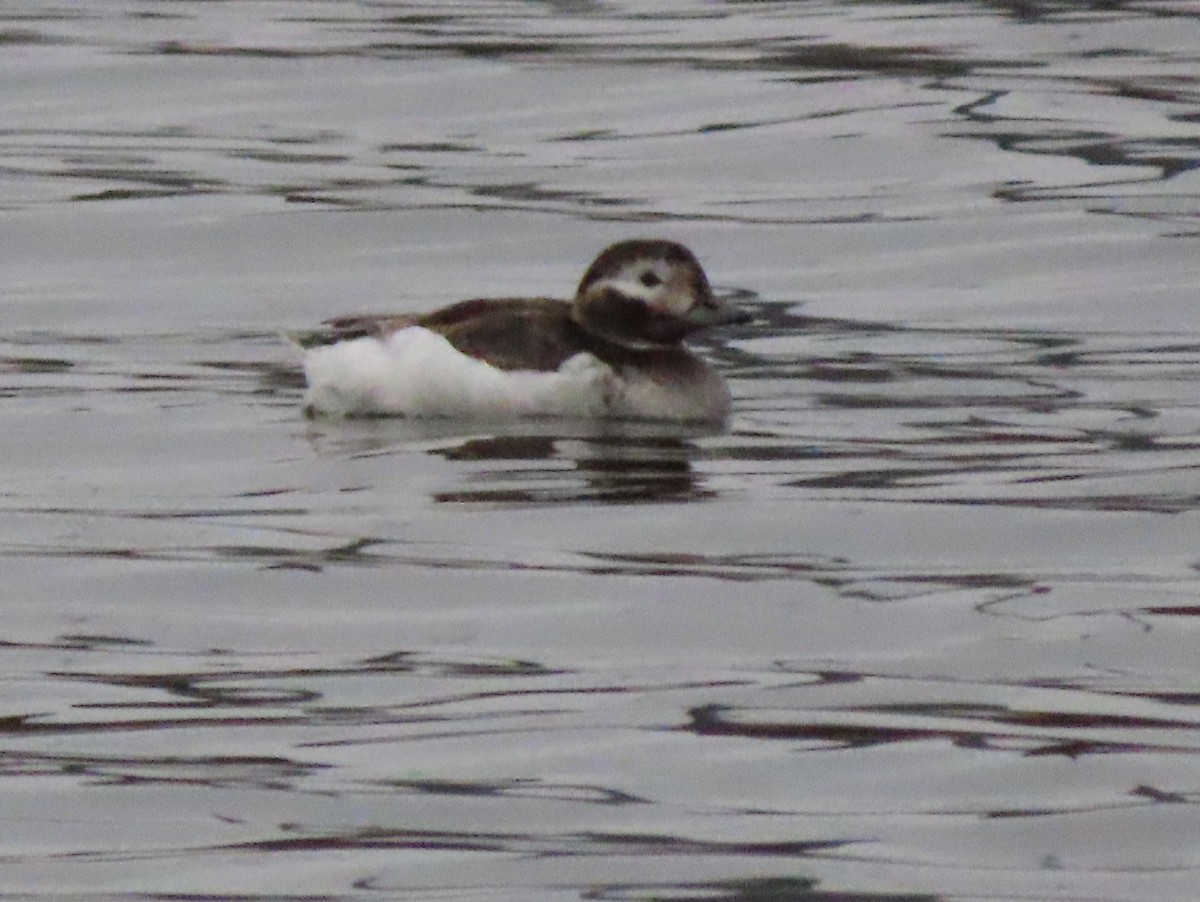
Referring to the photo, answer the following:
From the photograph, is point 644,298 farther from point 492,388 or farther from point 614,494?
point 614,494

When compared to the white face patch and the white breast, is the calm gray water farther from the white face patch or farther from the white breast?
the white face patch

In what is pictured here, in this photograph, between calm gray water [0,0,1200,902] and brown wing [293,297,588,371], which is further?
brown wing [293,297,588,371]

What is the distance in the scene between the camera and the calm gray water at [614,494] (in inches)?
301

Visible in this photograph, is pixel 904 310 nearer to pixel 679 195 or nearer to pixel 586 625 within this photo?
pixel 679 195

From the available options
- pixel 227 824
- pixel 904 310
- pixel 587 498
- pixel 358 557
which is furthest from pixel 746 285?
pixel 227 824

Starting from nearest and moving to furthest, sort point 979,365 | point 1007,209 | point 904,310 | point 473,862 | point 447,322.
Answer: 1. point 473,862
2. point 447,322
3. point 979,365
4. point 904,310
5. point 1007,209

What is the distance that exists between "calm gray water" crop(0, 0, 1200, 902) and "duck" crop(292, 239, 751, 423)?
0.50 feet

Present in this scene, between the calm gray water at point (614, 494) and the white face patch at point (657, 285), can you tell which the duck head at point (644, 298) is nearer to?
the white face patch at point (657, 285)

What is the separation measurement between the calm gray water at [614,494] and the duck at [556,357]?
0.15 metres

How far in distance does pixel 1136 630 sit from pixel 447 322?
4.20m

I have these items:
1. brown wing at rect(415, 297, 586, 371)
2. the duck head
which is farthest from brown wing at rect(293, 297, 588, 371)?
the duck head

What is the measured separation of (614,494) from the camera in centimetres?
1149

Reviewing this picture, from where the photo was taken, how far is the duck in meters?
12.8

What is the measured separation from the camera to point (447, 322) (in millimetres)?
13023
